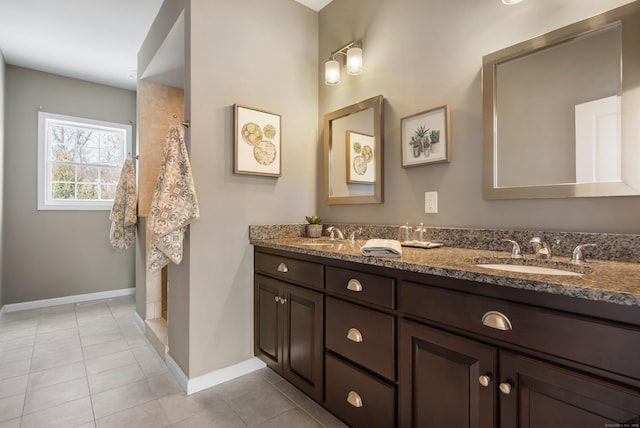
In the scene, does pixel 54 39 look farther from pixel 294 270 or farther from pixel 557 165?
pixel 557 165

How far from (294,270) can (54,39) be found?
3449 millimetres

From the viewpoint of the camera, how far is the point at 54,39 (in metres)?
3.04

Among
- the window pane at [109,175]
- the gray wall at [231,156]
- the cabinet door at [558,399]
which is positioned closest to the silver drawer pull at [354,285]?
the cabinet door at [558,399]

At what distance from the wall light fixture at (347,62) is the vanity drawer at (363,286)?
1.47 meters

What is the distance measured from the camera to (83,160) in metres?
4.01

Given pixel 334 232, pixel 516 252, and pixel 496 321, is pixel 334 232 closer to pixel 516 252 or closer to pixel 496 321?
pixel 516 252

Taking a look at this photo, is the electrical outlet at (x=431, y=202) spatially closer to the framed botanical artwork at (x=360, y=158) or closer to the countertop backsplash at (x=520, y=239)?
the countertop backsplash at (x=520, y=239)

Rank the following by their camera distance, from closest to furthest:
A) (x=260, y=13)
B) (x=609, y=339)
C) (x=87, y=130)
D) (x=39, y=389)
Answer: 1. (x=609, y=339)
2. (x=39, y=389)
3. (x=260, y=13)
4. (x=87, y=130)

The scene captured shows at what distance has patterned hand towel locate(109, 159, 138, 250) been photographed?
3.14m

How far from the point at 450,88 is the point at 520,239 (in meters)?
0.90

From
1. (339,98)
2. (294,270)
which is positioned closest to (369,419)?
(294,270)

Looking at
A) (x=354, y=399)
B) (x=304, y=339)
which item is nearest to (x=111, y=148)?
Answer: (x=304, y=339)

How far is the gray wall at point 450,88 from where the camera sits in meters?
1.34

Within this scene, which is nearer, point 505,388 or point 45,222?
point 505,388
